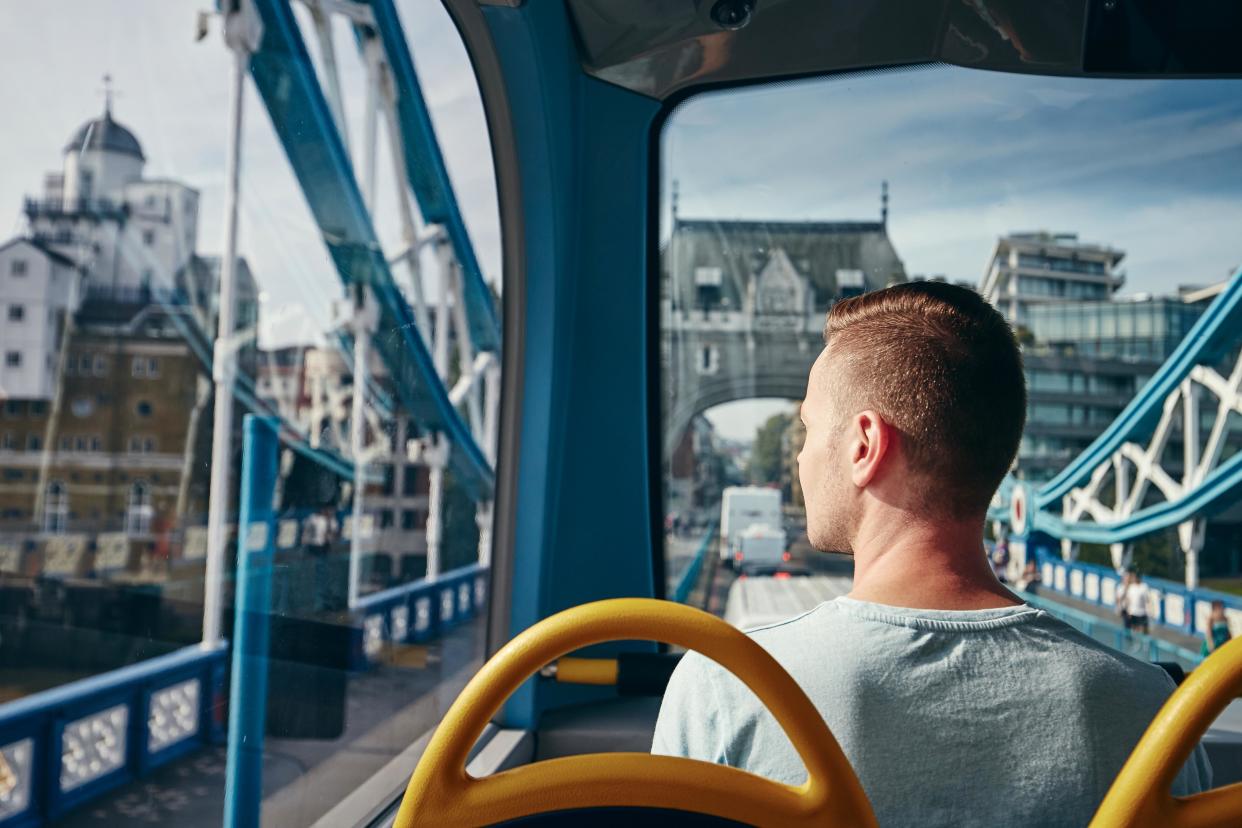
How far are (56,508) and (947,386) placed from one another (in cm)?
1390

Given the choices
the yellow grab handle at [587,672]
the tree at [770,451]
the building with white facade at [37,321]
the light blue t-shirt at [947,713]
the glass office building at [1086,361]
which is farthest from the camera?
the building with white facade at [37,321]

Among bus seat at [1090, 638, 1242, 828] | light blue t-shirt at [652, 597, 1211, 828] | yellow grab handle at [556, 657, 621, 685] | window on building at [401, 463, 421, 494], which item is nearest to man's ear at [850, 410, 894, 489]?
light blue t-shirt at [652, 597, 1211, 828]

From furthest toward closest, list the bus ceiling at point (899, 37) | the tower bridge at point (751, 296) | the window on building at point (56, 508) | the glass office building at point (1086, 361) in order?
the window on building at point (56, 508) < the glass office building at point (1086, 361) < the tower bridge at point (751, 296) < the bus ceiling at point (899, 37)

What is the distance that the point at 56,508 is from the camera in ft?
40.8

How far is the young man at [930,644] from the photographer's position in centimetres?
74

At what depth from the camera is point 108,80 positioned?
614 centimetres

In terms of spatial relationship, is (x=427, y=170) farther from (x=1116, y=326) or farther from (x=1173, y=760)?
(x=1173, y=760)

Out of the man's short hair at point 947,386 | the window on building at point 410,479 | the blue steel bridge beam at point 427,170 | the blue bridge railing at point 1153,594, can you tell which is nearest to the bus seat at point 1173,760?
the man's short hair at point 947,386

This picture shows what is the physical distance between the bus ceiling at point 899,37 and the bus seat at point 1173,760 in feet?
5.45

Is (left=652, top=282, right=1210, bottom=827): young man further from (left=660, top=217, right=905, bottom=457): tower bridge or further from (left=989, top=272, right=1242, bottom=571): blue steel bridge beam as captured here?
(left=989, top=272, right=1242, bottom=571): blue steel bridge beam

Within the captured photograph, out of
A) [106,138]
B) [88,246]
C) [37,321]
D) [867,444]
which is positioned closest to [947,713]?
[867,444]

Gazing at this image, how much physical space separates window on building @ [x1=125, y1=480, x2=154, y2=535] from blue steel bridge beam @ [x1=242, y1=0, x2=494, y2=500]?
413 inches

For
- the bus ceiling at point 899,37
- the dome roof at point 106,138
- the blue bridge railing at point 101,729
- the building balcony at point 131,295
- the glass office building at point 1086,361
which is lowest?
the blue bridge railing at point 101,729

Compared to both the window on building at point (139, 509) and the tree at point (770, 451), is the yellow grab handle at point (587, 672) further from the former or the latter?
the window on building at point (139, 509)
